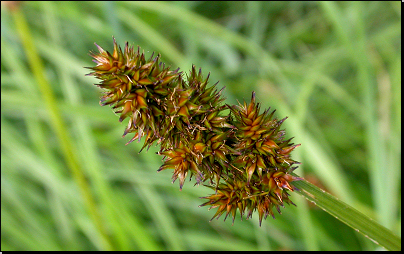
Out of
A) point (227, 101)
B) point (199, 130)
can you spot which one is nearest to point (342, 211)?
point (199, 130)

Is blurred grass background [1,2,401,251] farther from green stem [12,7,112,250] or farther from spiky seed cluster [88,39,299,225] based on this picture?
spiky seed cluster [88,39,299,225]

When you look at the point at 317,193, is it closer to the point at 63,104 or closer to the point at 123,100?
the point at 123,100

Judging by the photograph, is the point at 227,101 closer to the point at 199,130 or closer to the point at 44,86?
the point at 44,86

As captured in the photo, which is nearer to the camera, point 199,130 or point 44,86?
point 199,130

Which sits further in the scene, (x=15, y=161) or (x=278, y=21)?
(x=278, y=21)

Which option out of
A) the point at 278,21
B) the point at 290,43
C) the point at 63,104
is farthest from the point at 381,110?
the point at 63,104

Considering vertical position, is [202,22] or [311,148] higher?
[202,22]
